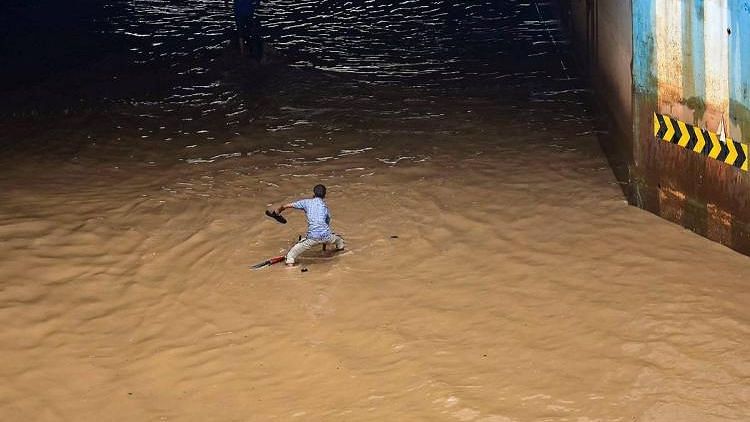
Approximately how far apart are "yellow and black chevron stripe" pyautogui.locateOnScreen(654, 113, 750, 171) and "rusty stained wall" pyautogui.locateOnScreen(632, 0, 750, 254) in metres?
0.08

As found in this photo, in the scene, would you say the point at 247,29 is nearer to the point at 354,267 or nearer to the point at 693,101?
the point at 354,267

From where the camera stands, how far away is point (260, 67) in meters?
19.9

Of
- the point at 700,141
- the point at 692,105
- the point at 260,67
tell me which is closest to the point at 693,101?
the point at 692,105

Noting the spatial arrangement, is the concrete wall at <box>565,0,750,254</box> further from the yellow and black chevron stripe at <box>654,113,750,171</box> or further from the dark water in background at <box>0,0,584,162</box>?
the dark water in background at <box>0,0,584,162</box>

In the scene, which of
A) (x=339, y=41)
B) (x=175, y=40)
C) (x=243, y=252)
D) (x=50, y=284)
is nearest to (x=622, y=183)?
(x=243, y=252)

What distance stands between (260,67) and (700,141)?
11178 millimetres

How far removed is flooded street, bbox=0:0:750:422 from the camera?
820 centimetres

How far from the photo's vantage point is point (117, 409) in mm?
8125

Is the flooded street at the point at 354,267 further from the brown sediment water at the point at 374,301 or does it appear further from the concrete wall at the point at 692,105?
the concrete wall at the point at 692,105

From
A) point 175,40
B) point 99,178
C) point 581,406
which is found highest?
point 175,40

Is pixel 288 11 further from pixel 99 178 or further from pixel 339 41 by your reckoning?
pixel 99 178

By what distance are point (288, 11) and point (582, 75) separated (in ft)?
31.2

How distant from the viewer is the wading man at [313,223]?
10539mm

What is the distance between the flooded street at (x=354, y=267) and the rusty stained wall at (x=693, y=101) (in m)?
0.32
